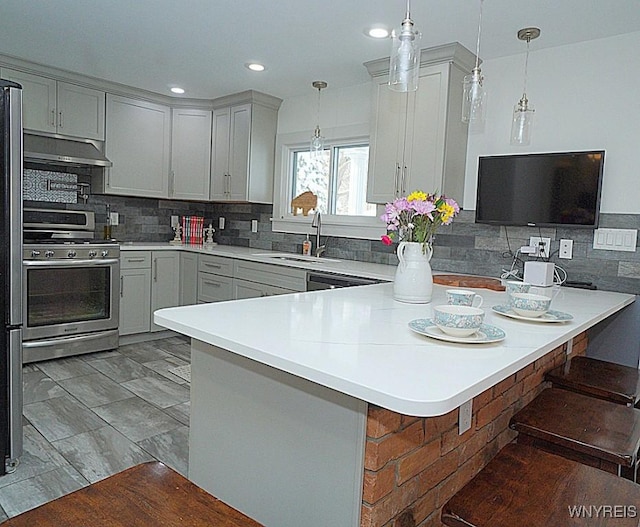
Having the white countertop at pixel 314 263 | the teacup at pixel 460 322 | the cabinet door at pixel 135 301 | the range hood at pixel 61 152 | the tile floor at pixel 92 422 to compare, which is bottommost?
the tile floor at pixel 92 422

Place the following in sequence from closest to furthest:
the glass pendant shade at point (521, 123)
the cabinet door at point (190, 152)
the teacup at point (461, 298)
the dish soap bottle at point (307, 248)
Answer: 1. the teacup at point (461, 298)
2. the glass pendant shade at point (521, 123)
3. the dish soap bottle at point (307, 248)
4. the cabinet door at point (190, 152)

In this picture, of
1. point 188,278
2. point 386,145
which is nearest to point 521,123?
point 386,145

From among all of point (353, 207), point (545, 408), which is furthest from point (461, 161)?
point (545, 408)

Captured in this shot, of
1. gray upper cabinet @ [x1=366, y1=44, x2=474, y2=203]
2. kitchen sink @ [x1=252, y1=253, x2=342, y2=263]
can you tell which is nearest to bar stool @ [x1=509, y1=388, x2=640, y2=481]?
gray upper cabinet @ [x1=366, y1=44, x2=474, y2=203]

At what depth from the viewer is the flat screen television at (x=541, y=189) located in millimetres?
2768

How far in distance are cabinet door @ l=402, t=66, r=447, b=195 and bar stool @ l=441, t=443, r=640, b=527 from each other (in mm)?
2177

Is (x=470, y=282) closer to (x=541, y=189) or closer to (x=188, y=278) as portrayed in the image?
(x=541, y=189)

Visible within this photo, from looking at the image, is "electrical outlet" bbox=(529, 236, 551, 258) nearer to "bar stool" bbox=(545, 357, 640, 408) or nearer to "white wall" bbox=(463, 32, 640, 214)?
"white wall" bbox=(463, 32, 640, 214)

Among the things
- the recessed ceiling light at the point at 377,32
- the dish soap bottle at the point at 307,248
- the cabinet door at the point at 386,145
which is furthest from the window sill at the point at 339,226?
the recessed ceiling light at the point at 377,32

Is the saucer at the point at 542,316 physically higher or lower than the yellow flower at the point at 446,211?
lower

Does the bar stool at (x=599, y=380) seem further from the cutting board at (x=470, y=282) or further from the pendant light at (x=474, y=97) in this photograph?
the pendant light at (x=474, y=97)

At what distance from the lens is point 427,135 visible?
320 cm

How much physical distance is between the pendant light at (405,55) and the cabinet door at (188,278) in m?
3.31

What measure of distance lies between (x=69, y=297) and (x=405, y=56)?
3.34 metres
